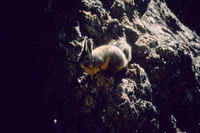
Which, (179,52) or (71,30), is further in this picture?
(179,52)

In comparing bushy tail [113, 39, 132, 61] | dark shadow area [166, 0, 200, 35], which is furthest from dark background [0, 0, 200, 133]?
dark shadow area [166, 0, 200, 35]

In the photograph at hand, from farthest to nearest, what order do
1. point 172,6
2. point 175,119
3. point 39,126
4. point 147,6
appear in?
point 172,6 < point 147,6 < point 175,119 < point 39,126

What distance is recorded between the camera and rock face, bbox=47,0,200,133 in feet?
10.6

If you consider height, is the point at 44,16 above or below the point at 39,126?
above

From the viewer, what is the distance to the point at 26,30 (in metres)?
3.38

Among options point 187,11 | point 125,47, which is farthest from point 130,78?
point 187,11

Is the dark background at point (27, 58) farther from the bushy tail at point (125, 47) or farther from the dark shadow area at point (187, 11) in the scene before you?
the dark shadow area at point (187, 11)

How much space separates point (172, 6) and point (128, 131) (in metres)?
5.05

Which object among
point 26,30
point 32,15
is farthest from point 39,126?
point 32,15

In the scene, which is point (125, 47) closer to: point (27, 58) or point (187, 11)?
point (27, 58)

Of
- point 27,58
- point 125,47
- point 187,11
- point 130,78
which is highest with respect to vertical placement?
point 187,11

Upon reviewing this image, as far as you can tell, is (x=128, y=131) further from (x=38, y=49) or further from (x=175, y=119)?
(x=38, y=49)

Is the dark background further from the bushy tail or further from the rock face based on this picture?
the bushy tail

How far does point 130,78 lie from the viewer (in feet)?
11.9
